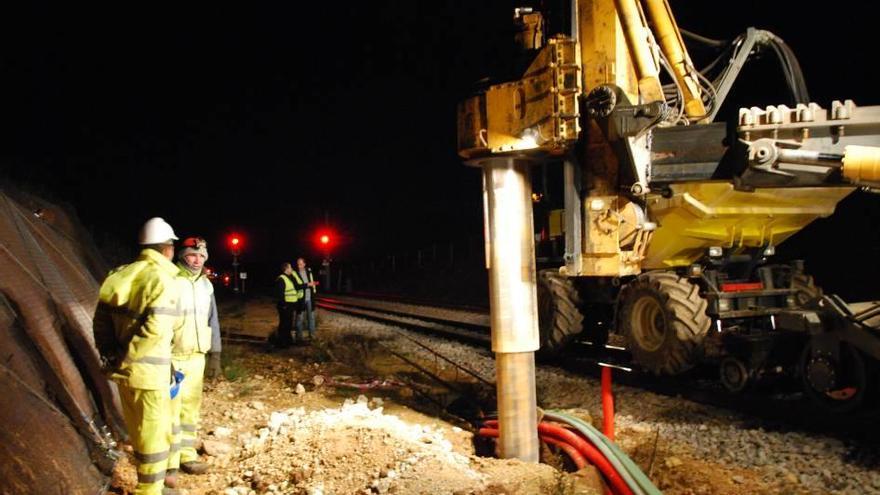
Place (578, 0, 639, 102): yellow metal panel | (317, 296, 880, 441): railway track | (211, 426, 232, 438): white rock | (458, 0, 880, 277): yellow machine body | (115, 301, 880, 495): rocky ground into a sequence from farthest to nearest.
Answer: 1. (317, 296, 880, 441): railway track
2. (211, 426, 232, 438): white rock
3. (578, 0, 639, 102): yellow metal panel
4. (458, 0, 880, 277): yellow machine body
5. (115, 301, 880, 495): rocky ground

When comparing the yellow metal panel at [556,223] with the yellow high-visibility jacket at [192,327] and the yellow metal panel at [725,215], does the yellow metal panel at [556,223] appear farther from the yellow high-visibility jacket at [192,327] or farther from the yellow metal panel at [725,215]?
the yellow high-visibility jacket at [192,327]

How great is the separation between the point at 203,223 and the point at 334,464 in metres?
74.9

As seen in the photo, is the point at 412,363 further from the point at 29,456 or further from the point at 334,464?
the point at 29,456

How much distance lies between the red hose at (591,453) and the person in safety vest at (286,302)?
310 inches

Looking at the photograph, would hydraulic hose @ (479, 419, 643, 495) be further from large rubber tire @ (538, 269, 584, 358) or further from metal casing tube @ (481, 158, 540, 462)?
large rubber tire @ (538, 269, 584, 358)

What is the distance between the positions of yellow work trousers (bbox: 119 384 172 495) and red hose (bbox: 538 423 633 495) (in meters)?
3.17

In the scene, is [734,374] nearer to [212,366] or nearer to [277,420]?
[277,420]

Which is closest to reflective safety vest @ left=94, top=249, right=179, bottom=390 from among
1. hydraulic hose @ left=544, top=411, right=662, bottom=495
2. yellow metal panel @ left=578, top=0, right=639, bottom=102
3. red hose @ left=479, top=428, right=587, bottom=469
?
red hose @ left=479, top=428, right=587, bottom=469

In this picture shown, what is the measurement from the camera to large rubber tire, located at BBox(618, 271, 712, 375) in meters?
7.52

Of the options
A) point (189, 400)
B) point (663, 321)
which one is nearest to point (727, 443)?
point (663, 321)

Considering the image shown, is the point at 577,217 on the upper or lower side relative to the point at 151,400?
upper

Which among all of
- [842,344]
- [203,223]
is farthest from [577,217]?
[203,223]

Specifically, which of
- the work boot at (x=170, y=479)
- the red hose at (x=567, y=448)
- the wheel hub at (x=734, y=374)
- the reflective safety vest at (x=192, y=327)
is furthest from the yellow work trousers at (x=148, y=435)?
the wheel hub at (x=734, y=374)

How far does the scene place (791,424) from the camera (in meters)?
6.29
